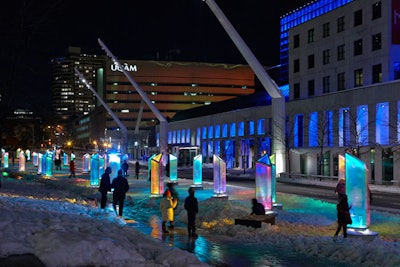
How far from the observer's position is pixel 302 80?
58562mm

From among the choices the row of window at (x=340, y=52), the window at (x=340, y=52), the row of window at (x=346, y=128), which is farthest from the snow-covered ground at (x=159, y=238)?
the window at (x=340, y=52)

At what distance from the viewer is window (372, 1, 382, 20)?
46409 millimetres

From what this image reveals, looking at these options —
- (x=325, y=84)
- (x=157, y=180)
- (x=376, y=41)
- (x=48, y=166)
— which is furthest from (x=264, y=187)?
(x=325, y=84)

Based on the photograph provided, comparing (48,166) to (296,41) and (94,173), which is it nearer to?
(94,173)

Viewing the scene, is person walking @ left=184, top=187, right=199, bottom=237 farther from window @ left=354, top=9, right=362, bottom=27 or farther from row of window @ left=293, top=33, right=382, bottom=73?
window @ left=354, top=9, right=362, bottom=27

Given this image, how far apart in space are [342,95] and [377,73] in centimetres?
385

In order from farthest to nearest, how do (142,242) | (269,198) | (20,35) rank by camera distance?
(269,198) → (20,35) → (142,242)

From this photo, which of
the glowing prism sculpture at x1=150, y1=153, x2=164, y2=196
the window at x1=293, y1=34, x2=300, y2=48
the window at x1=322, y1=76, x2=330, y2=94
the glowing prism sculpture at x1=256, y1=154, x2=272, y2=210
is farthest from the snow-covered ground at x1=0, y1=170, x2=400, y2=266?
the window at x1=293, y1=34, x2=300, y2=48

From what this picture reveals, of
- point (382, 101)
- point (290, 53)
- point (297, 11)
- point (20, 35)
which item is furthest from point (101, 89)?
point (20, 35)

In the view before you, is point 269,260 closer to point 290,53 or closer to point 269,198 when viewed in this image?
point 269,198

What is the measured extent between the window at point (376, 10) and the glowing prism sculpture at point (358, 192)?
1395 inches

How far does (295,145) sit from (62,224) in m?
47.9

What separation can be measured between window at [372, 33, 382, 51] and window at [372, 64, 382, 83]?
165 cm

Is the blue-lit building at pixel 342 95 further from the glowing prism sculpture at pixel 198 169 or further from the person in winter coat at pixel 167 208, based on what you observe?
the person in winter coat at pixel 167 208
